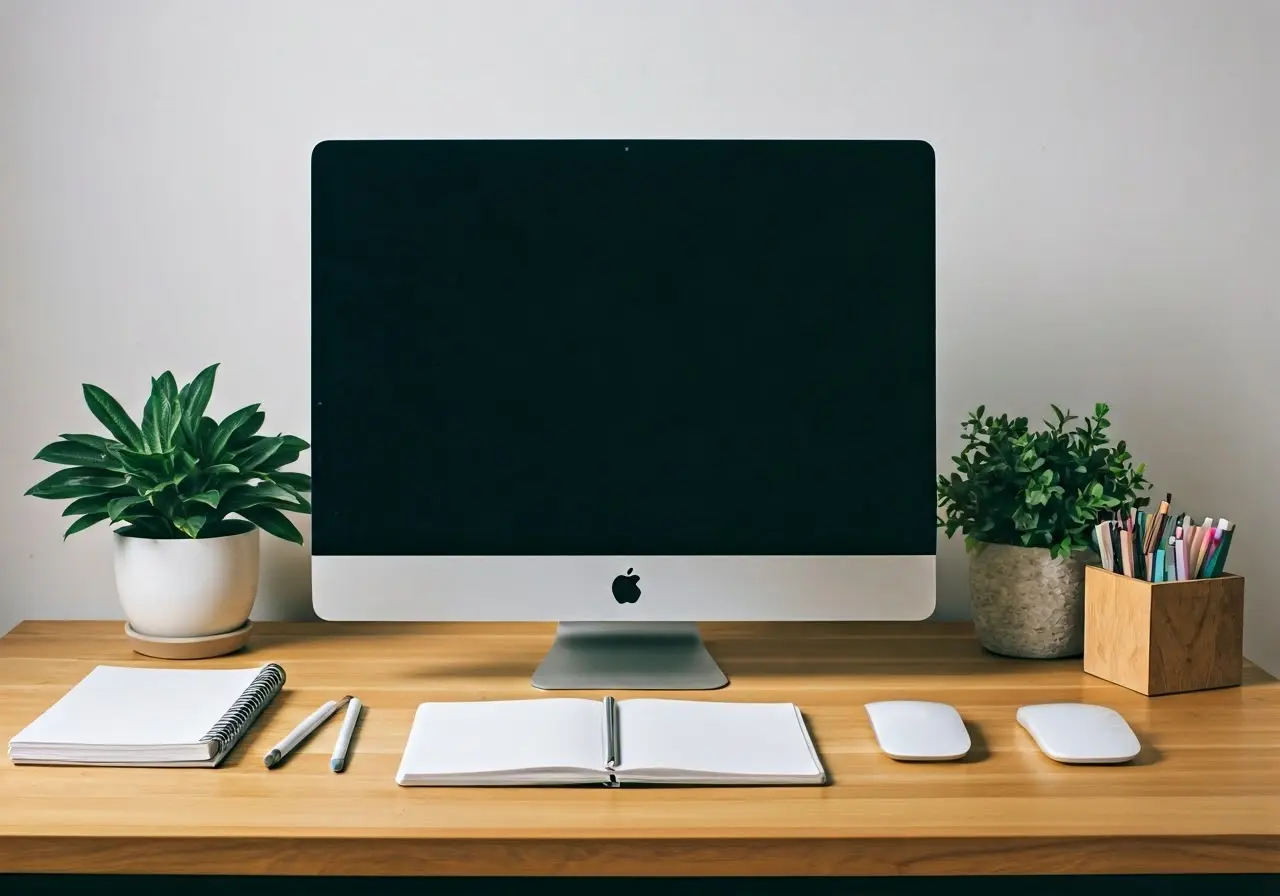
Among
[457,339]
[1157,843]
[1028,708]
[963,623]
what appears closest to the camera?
[1157,843]

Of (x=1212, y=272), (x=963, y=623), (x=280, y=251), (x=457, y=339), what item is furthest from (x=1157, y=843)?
(x=280, y=251)

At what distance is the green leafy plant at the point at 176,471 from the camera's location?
3.84ft

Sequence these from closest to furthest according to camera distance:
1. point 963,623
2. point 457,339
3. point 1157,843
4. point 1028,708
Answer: point 1157,843, point 1028,708, point 457,339, point 963,623

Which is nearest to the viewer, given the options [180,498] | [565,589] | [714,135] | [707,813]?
[707,813]

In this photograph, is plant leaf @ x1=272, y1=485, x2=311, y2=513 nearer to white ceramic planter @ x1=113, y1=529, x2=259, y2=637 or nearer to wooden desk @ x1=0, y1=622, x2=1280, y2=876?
white ceramic planter @ x1=113, y1=529, x2=259, y2=637

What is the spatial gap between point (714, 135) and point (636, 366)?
42 cm

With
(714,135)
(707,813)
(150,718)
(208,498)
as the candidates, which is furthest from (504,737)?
(714,135)

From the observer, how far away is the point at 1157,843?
2.49 feet

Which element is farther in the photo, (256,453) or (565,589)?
(256,453)

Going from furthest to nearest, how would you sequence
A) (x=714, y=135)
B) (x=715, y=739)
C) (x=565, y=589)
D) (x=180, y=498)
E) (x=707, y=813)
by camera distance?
(x=714, y=135) < (x=180, y=498) < (x=565, y=589) < (x=715, y=739) < (x=707, y=813)

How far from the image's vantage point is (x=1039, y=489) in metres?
1.16

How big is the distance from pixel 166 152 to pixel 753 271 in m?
0.78

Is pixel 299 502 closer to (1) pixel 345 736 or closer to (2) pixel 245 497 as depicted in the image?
(2) pixel 245 497

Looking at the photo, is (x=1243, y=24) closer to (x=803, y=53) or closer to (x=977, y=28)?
(x=977, y=28)
